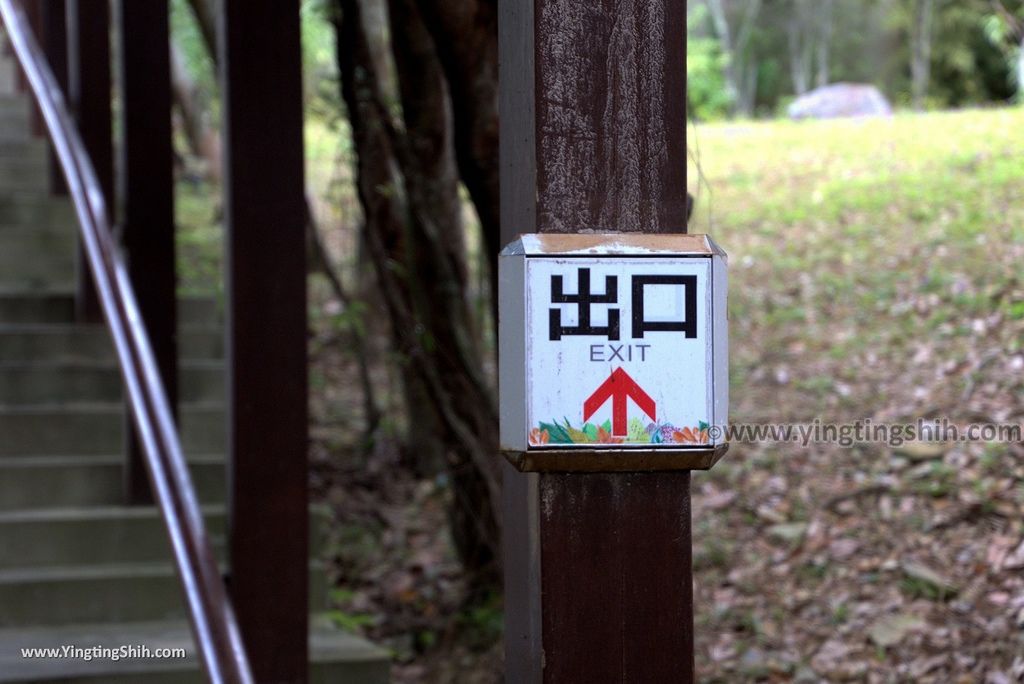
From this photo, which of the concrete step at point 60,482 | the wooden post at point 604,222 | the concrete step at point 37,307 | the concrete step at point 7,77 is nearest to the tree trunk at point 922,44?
the concrete step at point 7,77

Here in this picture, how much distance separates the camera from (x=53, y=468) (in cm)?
475

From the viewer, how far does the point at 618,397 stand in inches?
67.5

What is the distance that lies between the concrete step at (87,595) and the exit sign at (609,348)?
2.84 meters

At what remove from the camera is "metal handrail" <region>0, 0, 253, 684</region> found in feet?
9.64

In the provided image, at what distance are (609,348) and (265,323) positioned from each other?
2247 mm

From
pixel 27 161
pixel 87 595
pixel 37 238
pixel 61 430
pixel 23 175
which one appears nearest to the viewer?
pixel 87 595

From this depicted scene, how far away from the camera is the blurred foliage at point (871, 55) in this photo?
20781 mm

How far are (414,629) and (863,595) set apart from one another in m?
1.88

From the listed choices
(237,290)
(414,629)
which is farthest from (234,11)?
(414,629)

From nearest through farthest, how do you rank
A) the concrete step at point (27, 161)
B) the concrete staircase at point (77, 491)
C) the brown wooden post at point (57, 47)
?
the concrete staircase at point (77, 491) → the brown wooden post at point (57, 47) → the concrete step at point (27, 161)

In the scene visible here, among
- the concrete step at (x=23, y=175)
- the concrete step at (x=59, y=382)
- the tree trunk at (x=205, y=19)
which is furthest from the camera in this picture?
the tree trunk at (x=205, y=19)

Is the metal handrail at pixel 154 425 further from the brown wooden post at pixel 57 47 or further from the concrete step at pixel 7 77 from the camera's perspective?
the concrete step at pixel 7 77

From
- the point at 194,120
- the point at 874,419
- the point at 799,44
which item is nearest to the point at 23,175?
the point at 874,419

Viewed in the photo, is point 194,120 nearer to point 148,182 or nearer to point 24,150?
point 24,150
